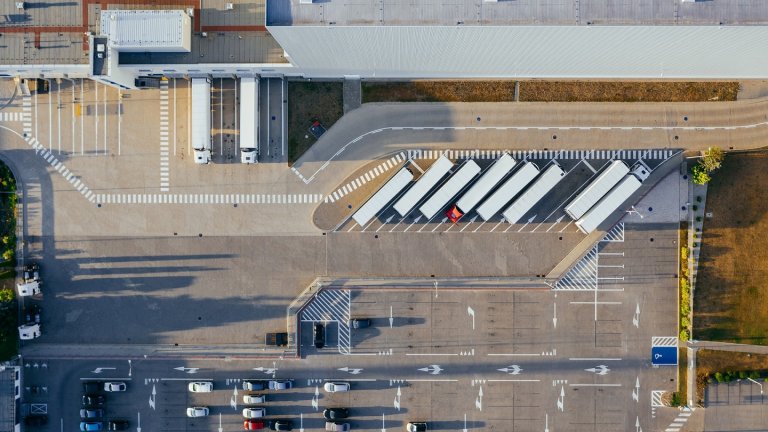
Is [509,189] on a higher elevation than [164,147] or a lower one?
lower

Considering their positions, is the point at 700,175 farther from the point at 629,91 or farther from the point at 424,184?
the point at 424,184

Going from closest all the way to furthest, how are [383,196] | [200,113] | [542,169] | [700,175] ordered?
[700,175] → [200,113] → [383,196] → [542,169]

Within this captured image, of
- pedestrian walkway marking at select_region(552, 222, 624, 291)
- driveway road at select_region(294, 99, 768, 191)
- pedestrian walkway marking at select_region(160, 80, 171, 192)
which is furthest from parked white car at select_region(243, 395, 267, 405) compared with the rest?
pedestrian walkway marking at select_region(552, 222, 624, 291)

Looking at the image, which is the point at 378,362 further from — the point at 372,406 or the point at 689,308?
the point at 689,308

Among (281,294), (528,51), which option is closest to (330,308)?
(281,294)

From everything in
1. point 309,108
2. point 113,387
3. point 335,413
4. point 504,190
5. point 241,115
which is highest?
point 309,108

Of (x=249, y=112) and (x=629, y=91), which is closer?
(x=249, y=112)

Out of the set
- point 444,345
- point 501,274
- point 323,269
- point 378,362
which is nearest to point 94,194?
point 323,269
